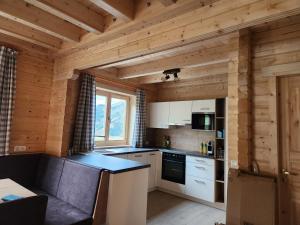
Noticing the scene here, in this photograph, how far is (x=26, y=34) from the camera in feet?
8.93

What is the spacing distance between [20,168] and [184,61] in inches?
116

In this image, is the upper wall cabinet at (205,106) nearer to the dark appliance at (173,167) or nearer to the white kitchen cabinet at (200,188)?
the dark appliance at (173,167)

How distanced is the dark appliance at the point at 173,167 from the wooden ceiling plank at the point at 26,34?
2998 millimetres

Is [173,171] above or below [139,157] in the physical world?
below

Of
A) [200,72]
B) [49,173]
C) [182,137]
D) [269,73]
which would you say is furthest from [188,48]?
[49,173]

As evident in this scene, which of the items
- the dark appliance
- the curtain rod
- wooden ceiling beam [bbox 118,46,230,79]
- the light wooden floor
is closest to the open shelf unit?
the light wooden floor

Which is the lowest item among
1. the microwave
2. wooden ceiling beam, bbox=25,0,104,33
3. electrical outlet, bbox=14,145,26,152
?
electrical outlet, bbox=14,145,26,152

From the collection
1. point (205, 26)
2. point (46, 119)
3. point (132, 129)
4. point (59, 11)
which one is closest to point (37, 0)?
point (59, 11)

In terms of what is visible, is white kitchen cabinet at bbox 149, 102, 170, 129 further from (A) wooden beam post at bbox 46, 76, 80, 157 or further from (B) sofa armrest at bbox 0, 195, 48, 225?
(B) sofa armrest at bbox 0, 195, 48, 225

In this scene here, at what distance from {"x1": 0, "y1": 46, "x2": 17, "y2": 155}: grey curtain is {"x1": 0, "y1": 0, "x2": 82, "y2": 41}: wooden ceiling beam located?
80cm

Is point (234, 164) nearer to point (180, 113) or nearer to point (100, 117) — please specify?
Result: point (180, 113)

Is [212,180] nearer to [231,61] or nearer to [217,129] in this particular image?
[217,129]

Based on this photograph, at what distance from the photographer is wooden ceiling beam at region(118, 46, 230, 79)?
296 cm

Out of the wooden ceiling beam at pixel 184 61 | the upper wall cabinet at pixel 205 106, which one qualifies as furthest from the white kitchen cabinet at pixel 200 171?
the wooden ceiling beam at pixel 184 61
